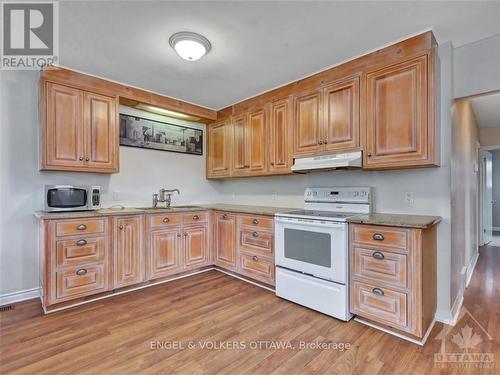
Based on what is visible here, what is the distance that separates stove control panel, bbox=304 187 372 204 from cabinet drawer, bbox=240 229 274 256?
0.71 metres

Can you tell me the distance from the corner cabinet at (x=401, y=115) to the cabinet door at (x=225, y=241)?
184 cm

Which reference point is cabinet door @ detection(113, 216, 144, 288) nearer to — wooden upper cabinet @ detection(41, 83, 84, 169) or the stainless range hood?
wooden upper cabinet @ detection(41, 83, 84, 169)

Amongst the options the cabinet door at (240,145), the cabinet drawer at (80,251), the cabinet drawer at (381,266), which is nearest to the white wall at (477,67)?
the cabinet drawer at (381,266)

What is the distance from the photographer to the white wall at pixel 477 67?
219 cm

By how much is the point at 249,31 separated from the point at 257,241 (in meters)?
2.17

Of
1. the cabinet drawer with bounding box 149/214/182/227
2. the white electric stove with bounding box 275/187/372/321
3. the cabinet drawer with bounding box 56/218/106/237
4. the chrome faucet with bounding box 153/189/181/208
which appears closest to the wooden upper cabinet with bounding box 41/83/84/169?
the cabinet drawer with bounding box 56/218/106/237

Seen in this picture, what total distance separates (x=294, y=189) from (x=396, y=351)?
2.08 m

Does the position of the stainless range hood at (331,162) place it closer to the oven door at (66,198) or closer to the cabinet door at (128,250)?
the cabinet door at (128,250)

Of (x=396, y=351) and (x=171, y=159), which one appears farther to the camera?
(x=171, y=159)

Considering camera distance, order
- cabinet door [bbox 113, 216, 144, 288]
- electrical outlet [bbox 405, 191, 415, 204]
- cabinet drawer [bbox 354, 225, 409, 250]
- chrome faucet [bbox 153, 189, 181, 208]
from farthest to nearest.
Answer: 1. chrome faucet [bbox 153, 189, 181, 208]
2. cabinet door [bbox 113, 216, 144, 288]
3. electrical outlet [bbox 405, 191, 415, 204]
4. cabinet drawer [bbox 354, 225, 409, 250]

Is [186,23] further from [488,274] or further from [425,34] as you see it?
[488,274]

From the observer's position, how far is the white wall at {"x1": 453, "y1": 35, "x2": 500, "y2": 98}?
Result: 2188 mm

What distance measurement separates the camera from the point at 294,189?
3.53m

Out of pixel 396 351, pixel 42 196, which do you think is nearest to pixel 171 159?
pixel 42 196
